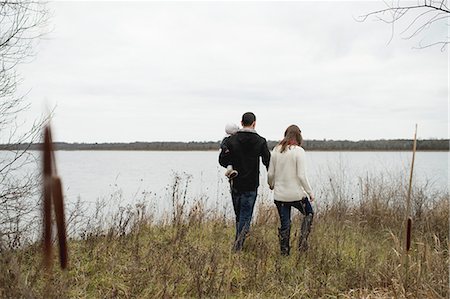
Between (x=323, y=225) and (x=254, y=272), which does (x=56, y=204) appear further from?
(x=323, y=225)

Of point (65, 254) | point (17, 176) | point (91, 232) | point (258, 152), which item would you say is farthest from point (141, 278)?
point (65, 254)

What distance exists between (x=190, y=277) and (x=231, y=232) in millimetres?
3068

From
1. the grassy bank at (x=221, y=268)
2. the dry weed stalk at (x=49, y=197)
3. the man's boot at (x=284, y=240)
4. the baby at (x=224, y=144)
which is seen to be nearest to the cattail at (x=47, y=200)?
the dry weed stalk at (x=49, y=197)

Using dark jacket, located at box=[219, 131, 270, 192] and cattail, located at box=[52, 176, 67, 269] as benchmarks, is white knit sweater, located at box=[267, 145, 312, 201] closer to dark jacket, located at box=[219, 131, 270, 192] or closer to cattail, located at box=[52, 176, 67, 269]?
dark jacket, located at box=[219, 131, 270, 192]

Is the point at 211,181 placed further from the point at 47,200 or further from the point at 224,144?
the point at 47,200

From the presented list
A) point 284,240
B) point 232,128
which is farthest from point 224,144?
point 284,240

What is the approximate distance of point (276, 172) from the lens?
6.34m

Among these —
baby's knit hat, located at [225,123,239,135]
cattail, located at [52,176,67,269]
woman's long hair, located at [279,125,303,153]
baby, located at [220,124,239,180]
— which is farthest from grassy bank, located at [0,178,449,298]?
cattail, located at [52,176,67,269]

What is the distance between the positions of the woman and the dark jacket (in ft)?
0.97

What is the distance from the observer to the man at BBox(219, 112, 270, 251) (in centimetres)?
623

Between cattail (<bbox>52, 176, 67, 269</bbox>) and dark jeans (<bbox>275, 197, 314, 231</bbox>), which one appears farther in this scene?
dark jeans (<bbox>275, 197, 314, 231</bbox>)

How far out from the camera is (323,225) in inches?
314

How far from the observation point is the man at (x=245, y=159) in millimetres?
6230

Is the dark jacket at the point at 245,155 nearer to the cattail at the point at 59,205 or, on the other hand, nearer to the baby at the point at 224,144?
the baby at the point at 224,144
